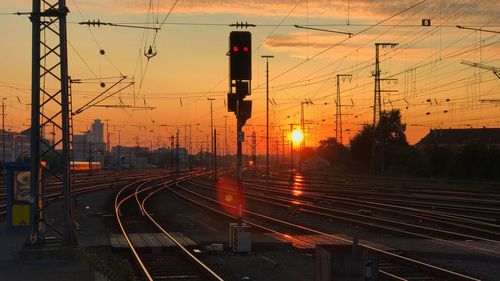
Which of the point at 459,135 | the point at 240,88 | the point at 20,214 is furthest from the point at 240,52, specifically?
the point at 459,135

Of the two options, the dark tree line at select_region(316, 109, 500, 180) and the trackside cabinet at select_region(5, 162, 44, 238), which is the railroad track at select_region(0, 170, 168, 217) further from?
the dark tree line at select_region(316, 109, 500, 180)

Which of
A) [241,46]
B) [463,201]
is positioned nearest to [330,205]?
[463,201]

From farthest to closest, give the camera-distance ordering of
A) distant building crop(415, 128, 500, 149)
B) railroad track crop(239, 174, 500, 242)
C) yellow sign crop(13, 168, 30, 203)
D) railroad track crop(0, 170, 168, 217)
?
distant building crop(415, 128, 500, 149) < railroad track crop(0, 170, 168, 217) < railroad track crop(239, 174, 500, 242) < yellow sign crop(13, 168, 30, 203)

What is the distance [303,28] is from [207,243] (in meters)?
12.5

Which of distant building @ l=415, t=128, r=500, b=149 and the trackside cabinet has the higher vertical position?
distant building @ l=415, t=128, r=500, b=149

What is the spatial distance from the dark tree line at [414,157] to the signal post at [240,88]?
178 ft

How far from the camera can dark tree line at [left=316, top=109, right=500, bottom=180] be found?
71.3 m

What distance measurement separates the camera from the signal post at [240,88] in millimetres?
16906

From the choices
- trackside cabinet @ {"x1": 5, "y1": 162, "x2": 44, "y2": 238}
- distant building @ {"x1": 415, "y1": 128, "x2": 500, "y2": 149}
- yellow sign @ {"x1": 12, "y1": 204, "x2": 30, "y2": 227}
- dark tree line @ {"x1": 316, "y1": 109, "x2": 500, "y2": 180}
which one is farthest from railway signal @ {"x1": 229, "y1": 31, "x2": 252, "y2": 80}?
distant building @ {"x1": 415, "y1": 128, "x2": 500, "y2": 149}

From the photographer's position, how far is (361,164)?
10181 cm

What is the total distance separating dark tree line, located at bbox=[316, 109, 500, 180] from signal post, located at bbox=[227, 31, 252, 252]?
2134 inches

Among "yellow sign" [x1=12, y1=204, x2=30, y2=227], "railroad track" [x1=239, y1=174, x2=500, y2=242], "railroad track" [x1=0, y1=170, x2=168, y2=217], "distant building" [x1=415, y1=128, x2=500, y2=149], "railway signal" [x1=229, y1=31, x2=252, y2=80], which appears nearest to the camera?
"railway signal" [x1=229, y1=31, x2=252, y2=80]

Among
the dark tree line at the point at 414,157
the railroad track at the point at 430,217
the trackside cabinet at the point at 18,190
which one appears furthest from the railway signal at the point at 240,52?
the dark tree line at the point at 414,157

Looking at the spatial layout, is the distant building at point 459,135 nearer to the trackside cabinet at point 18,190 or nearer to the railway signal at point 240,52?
the trackside cabinet at point 18,190
